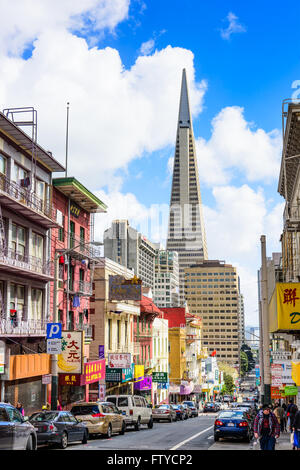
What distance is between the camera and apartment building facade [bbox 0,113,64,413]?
2931cm

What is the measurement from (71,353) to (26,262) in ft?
19.7

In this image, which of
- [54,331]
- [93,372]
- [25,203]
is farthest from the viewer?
[93,372]

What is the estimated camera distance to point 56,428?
68.2 feet

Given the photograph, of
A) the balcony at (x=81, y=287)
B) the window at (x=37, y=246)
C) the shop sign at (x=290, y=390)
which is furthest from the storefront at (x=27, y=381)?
the shop sign at (x=290, y=390)

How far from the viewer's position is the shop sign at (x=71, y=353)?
33.4 meters

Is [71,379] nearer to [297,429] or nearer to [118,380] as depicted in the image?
[118,380]

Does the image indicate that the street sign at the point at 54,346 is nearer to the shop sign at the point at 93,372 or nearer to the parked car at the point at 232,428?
the parked car at the point at 232,428

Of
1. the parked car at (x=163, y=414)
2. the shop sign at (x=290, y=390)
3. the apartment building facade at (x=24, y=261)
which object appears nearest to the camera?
the apartment building facade at (x=24, y=261)

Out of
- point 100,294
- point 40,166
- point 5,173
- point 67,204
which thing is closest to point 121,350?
point 100,294

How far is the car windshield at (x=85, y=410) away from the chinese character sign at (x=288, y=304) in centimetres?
937

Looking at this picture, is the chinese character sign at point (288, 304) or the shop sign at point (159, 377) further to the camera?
the shop sign at point (159, 377)

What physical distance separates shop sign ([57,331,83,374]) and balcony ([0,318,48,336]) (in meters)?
1.47

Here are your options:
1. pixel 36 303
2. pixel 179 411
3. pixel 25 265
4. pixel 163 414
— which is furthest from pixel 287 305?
pixel 179 411

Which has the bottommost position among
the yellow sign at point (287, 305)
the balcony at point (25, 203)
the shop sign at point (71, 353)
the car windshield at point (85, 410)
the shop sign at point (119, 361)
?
the car windshield at point (85, 410)
